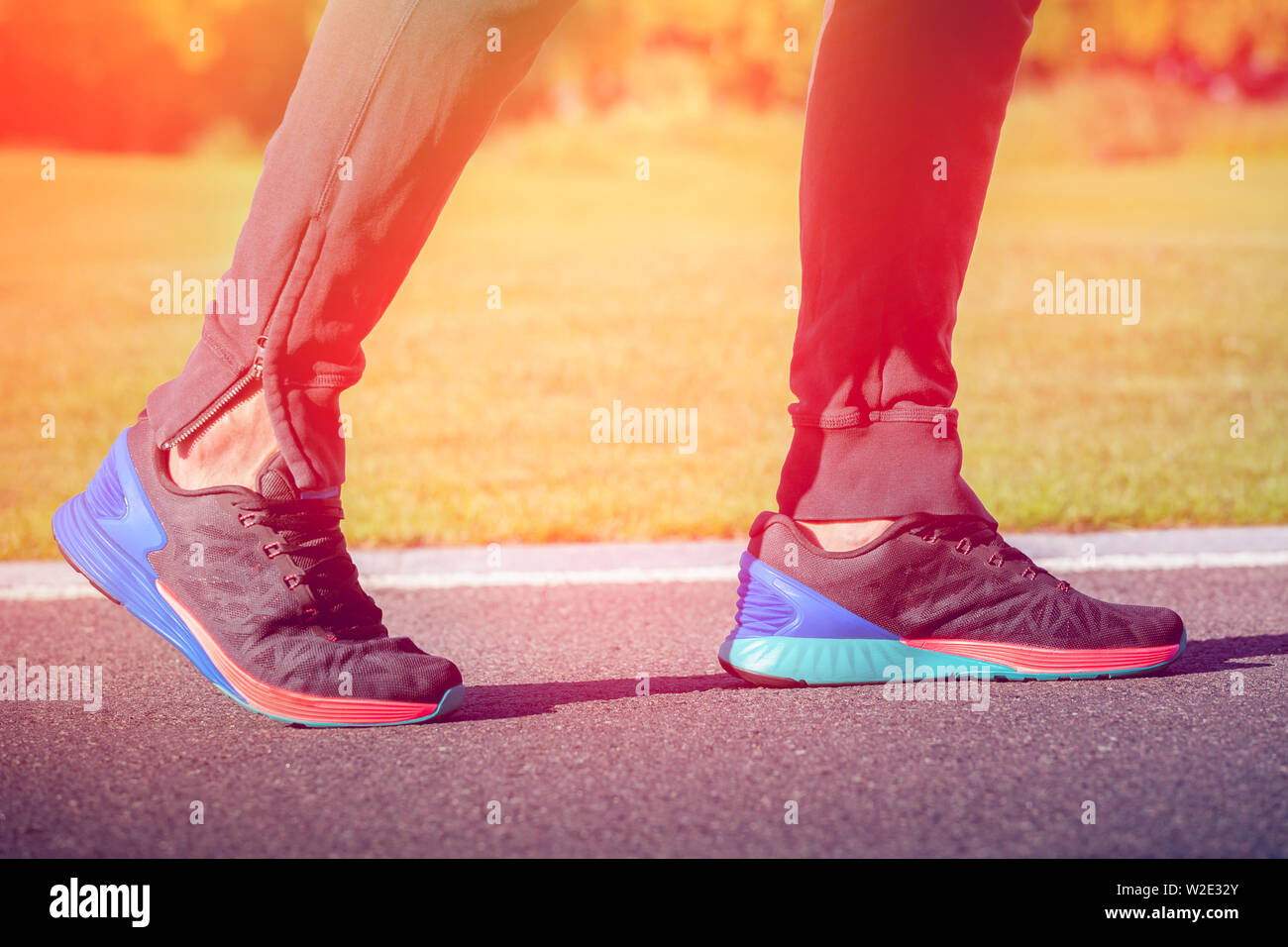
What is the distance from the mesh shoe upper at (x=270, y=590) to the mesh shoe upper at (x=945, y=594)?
69 centimetres

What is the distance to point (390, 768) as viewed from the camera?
1.94m

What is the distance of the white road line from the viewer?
3508 millimetres

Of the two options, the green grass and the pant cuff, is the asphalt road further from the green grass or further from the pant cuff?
the green grass

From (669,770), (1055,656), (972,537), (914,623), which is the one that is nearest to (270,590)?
(669,770)

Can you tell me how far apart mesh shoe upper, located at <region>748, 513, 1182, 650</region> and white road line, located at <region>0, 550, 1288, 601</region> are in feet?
3.82

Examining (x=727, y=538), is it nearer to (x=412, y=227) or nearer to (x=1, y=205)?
(x=412, y=227)

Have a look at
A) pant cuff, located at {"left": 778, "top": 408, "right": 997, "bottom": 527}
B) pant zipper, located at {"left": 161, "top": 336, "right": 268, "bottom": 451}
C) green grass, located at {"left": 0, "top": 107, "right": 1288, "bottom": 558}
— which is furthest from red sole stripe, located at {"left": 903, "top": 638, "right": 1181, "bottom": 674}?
green grass, located at {"left": 0, "top": 107, "right": 1288, "bottom": 558}

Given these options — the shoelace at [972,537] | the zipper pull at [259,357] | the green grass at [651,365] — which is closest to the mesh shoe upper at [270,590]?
the zipper pull at [259,357]

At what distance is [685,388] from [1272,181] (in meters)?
18.3

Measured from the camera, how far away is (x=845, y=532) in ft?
7.95

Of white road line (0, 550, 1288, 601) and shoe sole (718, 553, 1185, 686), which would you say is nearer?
shoe sole (718, 553, 1185, 686)

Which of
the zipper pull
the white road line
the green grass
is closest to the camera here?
the zipper pull

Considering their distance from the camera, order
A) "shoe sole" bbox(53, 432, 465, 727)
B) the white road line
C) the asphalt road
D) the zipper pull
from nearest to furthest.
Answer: the asphalt road, the zipper pull, "shoe sole" bbox(53, 432, 465, 727), the white road line

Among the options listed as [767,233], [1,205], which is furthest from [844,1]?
[1,205]
